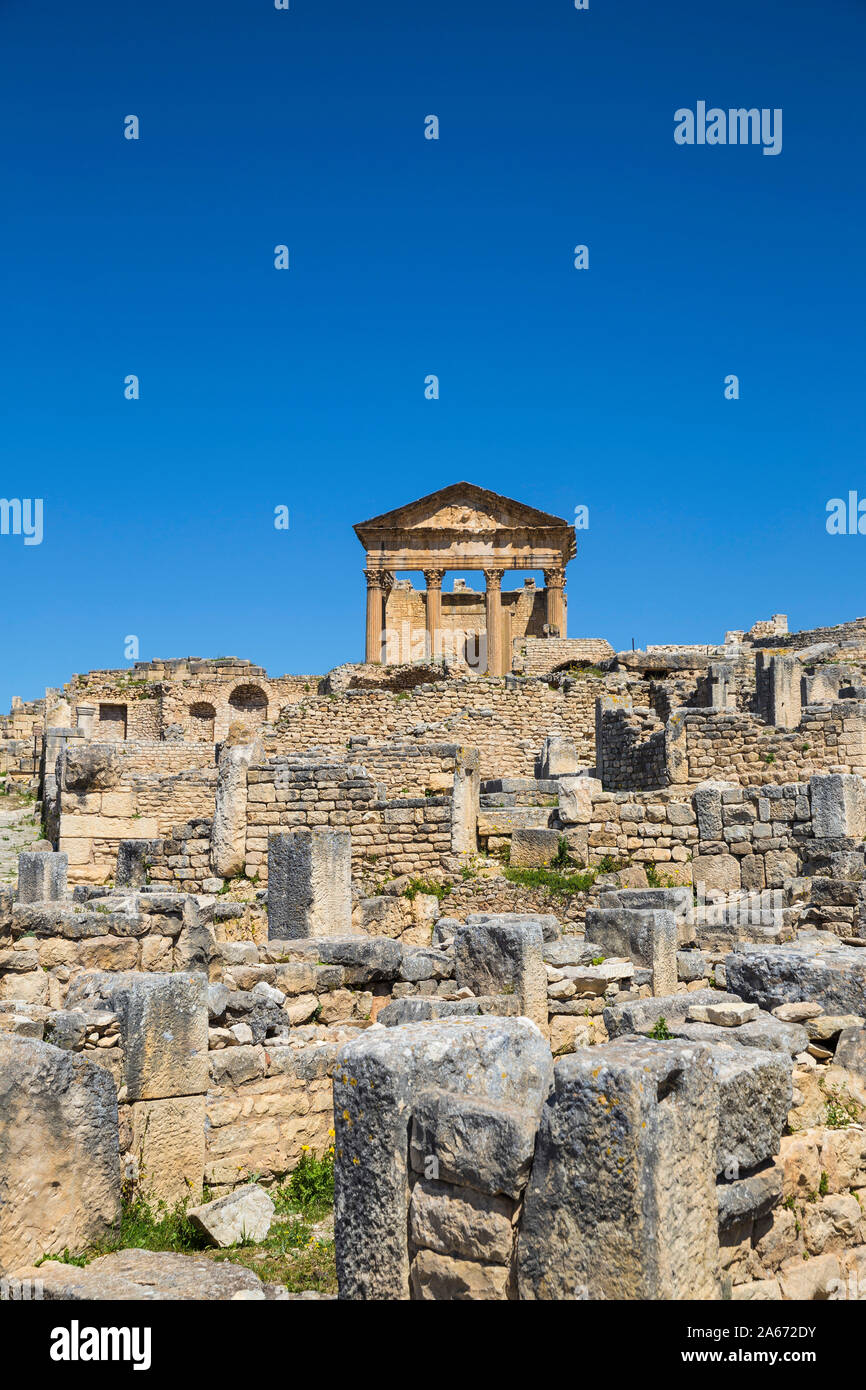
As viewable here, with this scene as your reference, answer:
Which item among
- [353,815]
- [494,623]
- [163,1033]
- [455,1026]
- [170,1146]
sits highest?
[494,623]

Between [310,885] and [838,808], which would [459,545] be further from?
[310,885]

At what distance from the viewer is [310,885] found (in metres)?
7.71

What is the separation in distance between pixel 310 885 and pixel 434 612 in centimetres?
2853

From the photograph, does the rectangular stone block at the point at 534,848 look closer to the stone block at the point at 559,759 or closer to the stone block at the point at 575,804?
the stone block at the point at 575,804

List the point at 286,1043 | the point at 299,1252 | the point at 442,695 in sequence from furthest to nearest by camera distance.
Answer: the point at 442,695 → the point at 286,1043 → the point at 299,1252

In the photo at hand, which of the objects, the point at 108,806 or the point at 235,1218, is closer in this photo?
the point at 235,1218

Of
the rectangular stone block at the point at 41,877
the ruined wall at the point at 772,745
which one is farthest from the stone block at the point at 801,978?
the ruined wall at the point at 772,745

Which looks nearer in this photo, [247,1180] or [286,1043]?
[247,1180]

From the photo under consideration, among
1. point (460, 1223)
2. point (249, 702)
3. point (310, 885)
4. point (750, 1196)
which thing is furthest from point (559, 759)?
point (249, 702)

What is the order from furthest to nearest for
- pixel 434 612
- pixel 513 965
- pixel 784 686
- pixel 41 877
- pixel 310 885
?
pixel 434 612 < pixel 784 686 < pixel 41 877 < pixel 310 885 < pixel 513 965

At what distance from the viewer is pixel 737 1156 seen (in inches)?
125
